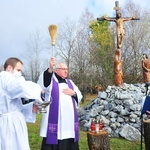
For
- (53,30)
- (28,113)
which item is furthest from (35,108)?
(53,30)

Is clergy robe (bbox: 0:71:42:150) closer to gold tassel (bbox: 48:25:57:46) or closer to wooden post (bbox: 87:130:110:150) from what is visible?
gold tassel (bbox: 48:25:57:46)

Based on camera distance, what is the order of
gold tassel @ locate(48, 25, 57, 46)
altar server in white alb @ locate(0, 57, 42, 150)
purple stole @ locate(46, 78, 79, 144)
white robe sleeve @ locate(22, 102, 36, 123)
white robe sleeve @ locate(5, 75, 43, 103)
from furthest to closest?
purple stole @ locate(46, 78, 79, 144)
gold tassel @ locate(48, 25, 57, 46)
white robe sleeve @ locate(22, 102, 36, 123)
altar server in white alb @ locate(0, 57, 42, 150)
white robe sleeve @ locate(5, 75, 43, 103)

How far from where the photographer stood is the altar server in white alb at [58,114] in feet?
16.7

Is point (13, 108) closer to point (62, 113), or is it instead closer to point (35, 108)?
point (35, 108)

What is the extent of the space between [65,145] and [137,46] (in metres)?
22.9

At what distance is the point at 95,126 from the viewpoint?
5703 millimetres

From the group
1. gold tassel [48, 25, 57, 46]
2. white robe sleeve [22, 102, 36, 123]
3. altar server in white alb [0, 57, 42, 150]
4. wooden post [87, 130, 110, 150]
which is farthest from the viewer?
wooden post [87, 130, 110, 150]

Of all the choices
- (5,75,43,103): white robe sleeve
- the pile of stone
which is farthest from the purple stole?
the pile of stone

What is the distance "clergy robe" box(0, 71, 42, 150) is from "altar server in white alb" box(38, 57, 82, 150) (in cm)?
101

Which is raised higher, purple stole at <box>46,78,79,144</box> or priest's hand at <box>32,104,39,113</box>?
priest's hand at <box>32,104,39,113</box>

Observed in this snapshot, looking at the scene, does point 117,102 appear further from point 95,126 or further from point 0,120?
point 0,120

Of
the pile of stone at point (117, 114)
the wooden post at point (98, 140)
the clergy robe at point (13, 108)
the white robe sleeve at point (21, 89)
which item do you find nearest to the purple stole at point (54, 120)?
the wooden post at point (98, 140)

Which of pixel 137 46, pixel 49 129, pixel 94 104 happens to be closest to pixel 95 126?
pixel 49 129

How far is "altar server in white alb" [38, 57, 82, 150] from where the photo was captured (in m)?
5.08
